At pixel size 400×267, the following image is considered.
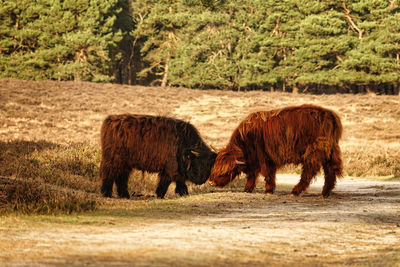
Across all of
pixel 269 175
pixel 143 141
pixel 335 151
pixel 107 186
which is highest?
pixel 143 141

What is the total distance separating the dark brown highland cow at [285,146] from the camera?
41.6 ft

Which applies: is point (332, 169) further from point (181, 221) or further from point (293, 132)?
point (181, 221)

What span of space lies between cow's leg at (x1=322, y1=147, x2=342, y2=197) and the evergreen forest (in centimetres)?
4595

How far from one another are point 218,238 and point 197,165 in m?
5.48

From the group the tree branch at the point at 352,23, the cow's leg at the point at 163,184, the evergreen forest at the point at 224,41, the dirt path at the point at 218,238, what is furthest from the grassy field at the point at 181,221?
the tree branch at the point at 352,23

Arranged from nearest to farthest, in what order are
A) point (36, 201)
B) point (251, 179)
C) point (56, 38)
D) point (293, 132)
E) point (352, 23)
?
point (36, 201), point (293, 132), point (251, 179), point (352, 23), point (56, 38)

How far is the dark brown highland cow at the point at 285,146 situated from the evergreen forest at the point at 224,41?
151ft

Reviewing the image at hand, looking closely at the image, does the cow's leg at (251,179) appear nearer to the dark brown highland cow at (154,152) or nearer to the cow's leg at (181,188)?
the dark brown highland cow at (154,152)

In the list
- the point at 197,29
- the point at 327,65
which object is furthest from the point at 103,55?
the point at 327,65

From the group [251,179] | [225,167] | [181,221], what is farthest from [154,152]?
[181,221]

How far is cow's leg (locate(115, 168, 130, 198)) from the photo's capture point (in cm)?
1296

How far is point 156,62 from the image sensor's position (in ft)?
239

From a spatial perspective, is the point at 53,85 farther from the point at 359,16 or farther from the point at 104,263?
the point at 104,263

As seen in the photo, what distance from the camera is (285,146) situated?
12.7 meters
